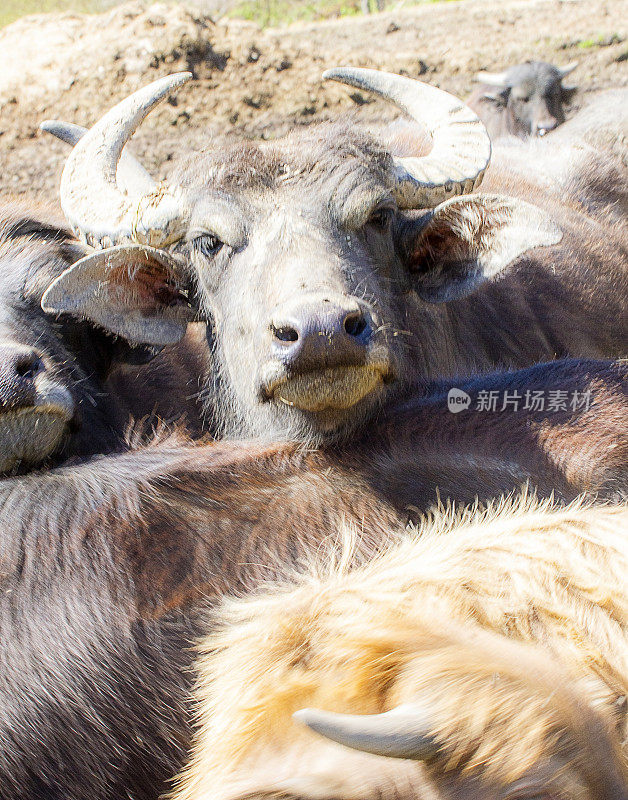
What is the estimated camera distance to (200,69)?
35.7ft

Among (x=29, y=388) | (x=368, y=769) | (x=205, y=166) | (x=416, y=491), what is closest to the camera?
(x=368, y=769)

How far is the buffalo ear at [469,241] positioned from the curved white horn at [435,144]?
0.71ft

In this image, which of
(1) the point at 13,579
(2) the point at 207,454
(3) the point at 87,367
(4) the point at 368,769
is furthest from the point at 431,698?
(3) the point at 87,367

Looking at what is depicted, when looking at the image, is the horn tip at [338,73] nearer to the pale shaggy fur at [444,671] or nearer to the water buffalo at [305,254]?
the water buffalo at [305,254]

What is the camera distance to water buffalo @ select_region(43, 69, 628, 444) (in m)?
3.28

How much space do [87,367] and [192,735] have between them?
Result: 2.32 metres

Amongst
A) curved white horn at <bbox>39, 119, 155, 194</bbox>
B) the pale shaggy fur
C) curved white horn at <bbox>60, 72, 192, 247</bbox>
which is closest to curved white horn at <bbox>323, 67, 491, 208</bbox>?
curved white horn at <bbox>60, 72, 192, 247</bbox>

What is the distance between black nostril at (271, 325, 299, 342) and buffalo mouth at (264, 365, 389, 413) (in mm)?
149

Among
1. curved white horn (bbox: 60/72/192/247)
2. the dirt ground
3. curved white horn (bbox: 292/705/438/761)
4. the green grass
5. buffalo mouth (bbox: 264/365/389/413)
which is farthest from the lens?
the green grass

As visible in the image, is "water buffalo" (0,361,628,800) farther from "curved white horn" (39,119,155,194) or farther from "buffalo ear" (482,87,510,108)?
"buffalo ear" (482,87,510,108)

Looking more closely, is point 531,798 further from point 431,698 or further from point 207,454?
point 207,454

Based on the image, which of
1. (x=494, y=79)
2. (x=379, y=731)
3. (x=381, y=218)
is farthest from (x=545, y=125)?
(x=379, y=731)

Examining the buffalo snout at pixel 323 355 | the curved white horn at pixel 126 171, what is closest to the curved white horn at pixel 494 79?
the curved white horn at pixel 126 171

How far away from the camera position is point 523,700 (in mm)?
1697
